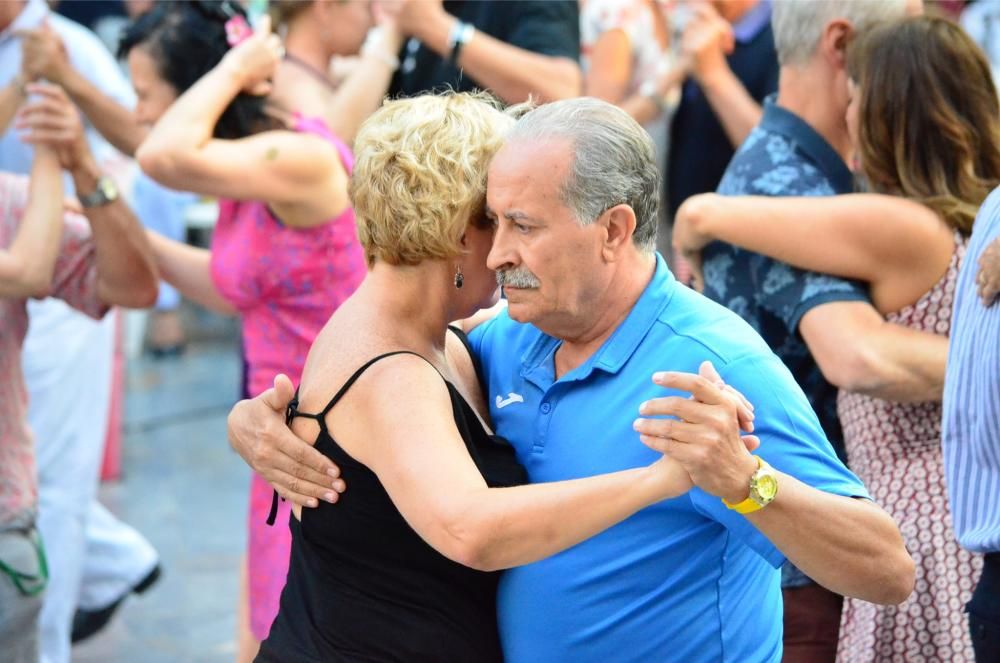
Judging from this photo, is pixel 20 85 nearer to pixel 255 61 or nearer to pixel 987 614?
pixel 255 61

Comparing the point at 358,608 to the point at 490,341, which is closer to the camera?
the point at 358,608

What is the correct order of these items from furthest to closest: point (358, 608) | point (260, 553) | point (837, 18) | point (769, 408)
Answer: point (260, 553)
point (837, 18)
point (358, 608)
point (769, 408)

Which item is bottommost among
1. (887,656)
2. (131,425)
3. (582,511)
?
(131,425)

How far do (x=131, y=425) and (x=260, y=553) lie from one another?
13.8ft

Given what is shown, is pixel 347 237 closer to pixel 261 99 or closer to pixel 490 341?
pixel 261 99

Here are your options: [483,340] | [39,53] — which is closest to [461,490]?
[483,340]

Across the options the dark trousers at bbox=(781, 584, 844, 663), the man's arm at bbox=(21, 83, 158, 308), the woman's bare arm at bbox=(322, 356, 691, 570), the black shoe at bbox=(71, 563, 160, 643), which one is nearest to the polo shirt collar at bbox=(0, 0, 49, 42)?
the man's arm at bbox=(21, 83, 158, 308)

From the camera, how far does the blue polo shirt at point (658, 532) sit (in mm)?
1953

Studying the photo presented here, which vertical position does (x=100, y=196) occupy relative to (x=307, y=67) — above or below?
below

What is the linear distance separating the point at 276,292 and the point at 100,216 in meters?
0.49

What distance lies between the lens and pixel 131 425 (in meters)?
7.29

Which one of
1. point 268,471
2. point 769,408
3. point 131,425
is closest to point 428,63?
point 268,471

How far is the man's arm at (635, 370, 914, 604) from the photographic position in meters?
1.72

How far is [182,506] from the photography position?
5.98 meters
